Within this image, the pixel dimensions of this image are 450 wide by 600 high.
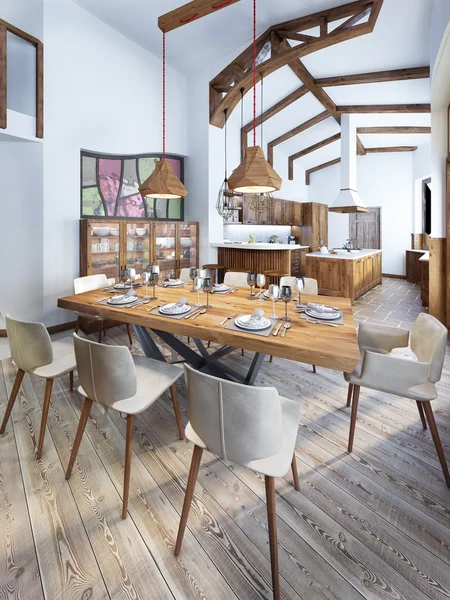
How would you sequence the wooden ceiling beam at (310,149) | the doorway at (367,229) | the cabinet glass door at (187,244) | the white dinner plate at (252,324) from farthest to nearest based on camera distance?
the doorway at (367,229)
the wooden ceiling beam at (310,149)
the cabinet glass door at (187,244)
the white dinner plate at (252,324)

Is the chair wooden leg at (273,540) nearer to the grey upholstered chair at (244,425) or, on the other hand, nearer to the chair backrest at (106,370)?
the grey upholstered chair at (244,425)

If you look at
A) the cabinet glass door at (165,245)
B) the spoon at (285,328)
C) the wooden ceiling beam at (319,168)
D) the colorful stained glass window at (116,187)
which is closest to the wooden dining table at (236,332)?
the spoon at (285,328)

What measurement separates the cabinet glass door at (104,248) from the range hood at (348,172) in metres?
4.74

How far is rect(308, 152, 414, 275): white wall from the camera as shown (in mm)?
9211

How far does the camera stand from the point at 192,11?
2838 mm

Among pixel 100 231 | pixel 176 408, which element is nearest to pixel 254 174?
pixel 176 408

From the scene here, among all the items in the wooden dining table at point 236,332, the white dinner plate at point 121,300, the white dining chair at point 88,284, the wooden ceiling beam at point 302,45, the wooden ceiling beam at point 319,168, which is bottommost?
the wooden dining table at point 236,332

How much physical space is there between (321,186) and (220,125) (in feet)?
19.9

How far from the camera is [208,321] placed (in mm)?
1923

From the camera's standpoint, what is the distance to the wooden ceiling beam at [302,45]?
12.3 ft

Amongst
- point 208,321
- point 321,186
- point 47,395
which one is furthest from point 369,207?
point 47,395

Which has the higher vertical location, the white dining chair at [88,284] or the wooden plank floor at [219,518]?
the white dining chair at [88,284]

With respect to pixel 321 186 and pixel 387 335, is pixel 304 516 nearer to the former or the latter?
pixel 387 335

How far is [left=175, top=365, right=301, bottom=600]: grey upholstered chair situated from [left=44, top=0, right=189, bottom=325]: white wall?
146 inches
